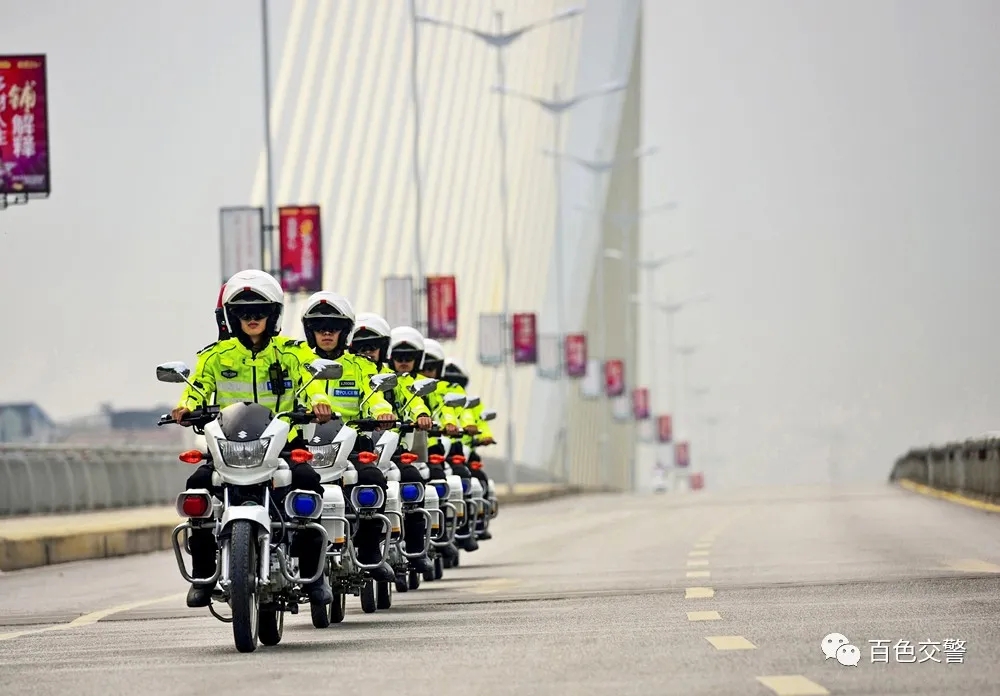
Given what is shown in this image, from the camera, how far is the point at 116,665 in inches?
461

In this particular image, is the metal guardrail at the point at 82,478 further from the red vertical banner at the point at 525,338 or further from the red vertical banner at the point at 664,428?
the red vertical banner at the point at 664,428

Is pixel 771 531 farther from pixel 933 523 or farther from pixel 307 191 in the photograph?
pixel 307 191

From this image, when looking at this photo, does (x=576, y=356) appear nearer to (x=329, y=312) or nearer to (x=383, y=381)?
(x=329, y=312)

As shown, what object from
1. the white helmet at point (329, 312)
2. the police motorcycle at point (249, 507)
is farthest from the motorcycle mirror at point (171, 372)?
the white helmet at point (329, 312)

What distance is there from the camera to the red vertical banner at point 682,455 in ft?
628

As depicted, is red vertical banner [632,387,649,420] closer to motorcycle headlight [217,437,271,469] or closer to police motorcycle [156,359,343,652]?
police motorcycle [156,359,343,652]

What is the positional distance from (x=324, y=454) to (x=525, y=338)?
65591 millimetres

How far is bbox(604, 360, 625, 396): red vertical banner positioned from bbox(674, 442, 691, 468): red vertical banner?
79797 mm

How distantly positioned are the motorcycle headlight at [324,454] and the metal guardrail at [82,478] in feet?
74.8

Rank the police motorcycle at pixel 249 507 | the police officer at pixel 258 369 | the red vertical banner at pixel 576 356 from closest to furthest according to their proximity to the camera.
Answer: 1. the police motorcycle at pixel 249 507
2. the police officer at pixel 258 369
3. the red vertical banner at pixel 576 356

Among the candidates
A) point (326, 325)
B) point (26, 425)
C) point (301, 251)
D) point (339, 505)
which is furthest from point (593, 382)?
point (339, 505)

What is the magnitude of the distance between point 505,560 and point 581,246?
101483 mm

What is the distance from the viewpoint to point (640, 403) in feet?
471

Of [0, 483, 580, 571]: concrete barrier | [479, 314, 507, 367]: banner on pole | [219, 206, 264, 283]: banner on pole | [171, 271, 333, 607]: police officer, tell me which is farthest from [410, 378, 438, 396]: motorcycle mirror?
[479, 314, 507, 367]: banner on pole
